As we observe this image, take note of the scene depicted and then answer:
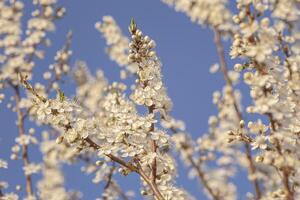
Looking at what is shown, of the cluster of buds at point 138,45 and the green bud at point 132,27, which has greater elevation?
the green bud at point 132,27

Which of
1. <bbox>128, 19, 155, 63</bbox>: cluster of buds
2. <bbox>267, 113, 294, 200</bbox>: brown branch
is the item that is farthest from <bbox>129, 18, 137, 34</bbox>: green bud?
<bbox>267, 113, 294, 200</bbox>: brown branch

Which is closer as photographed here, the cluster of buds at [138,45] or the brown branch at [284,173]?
the brown branch at [284,173]

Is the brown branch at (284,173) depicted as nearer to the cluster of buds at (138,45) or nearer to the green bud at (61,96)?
the cluster of buds at (138,45)

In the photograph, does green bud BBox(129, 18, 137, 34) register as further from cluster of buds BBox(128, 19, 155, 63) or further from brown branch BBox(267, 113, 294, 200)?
brown branch BBox(267, 113, 294, 200)

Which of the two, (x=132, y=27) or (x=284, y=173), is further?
(x=132, y=27)

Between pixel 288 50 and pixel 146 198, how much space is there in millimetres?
1749

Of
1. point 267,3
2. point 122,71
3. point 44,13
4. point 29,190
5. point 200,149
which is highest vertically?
point 44,13

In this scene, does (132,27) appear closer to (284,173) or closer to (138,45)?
(138,45)

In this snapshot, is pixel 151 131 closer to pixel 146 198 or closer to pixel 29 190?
pixel 146 198

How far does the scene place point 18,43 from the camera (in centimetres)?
980

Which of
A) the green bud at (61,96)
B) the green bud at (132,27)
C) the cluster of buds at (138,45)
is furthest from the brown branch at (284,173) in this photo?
the green bud at (61,96)

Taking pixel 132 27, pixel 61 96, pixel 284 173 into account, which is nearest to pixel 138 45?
pixel 132 27

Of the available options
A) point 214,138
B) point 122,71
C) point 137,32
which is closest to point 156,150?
point 137,32

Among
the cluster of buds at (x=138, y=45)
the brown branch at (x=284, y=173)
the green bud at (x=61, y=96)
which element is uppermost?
the cluster of buds at (x=138, y=45)
